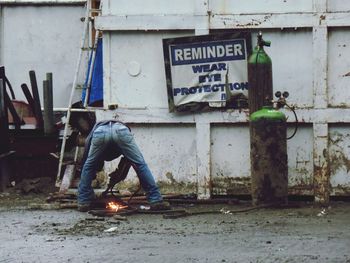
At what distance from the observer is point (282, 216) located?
9.15 m

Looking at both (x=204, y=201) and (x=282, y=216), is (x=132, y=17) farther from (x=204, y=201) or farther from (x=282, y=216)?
(x=282, y=216)

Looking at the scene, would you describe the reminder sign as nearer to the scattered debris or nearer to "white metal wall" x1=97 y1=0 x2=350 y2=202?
"white metal wall" x1=97 y1=0 x2=350 y2=202

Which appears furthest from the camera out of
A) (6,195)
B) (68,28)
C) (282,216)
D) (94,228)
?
(68,28)

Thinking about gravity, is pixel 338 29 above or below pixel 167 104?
above

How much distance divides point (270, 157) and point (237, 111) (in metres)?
0.84

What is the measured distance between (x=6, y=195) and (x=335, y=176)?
13.9ft

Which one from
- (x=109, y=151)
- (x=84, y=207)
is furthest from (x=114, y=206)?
(x=109, y=151)

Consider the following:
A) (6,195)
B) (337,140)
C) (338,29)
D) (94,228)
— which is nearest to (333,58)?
(338,29)

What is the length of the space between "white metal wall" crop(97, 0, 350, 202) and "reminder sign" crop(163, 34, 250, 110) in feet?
0.41

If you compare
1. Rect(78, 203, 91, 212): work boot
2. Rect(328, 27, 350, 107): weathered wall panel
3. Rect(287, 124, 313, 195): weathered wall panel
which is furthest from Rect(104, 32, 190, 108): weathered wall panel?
Rect(328, 27, 350, 107): weathered wall panel

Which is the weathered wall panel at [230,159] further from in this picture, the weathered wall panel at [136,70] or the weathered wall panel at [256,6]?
the weathered wall panel at [256,6]

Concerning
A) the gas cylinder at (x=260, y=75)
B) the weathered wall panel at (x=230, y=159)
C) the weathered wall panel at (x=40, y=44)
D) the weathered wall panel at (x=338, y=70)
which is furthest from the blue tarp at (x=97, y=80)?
the weathered wall panel at (x=338, y=70)

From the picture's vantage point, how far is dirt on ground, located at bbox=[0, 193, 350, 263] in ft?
23.4

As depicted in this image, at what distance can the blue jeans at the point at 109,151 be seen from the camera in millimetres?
9469
